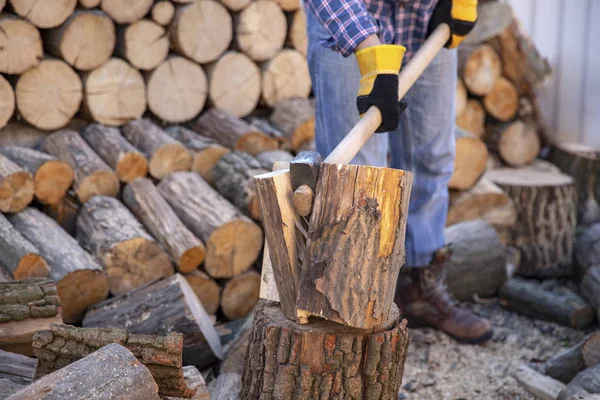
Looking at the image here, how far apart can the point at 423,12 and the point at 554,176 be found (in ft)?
6.51

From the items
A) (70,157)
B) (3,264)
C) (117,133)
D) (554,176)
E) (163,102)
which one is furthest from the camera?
(554,176)

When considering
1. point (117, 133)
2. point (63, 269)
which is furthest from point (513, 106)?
point (63, 269)

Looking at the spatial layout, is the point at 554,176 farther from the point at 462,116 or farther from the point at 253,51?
the point at 253,51

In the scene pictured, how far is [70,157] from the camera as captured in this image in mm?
2979

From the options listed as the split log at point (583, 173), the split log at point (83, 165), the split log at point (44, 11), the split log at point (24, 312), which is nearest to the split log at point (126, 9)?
the split log at point (44, 11)

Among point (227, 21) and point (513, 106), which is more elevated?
point (227, 21)

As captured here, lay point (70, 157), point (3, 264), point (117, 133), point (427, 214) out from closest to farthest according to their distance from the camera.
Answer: point (3, 264), point (427, 214), point (70, 157), point (117, 133)

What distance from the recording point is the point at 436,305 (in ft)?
9.25

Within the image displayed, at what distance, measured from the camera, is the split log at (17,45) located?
114 inches

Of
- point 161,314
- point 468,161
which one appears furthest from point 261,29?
point 161,314

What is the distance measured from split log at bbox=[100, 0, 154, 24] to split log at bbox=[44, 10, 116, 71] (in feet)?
0.12

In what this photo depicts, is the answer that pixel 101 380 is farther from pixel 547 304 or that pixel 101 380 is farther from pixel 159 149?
pixel 547 304

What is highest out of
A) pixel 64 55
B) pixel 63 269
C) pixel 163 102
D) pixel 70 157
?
pixel 64 55

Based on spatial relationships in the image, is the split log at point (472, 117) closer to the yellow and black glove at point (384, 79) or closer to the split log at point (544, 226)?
the split log at point (544, 226)
